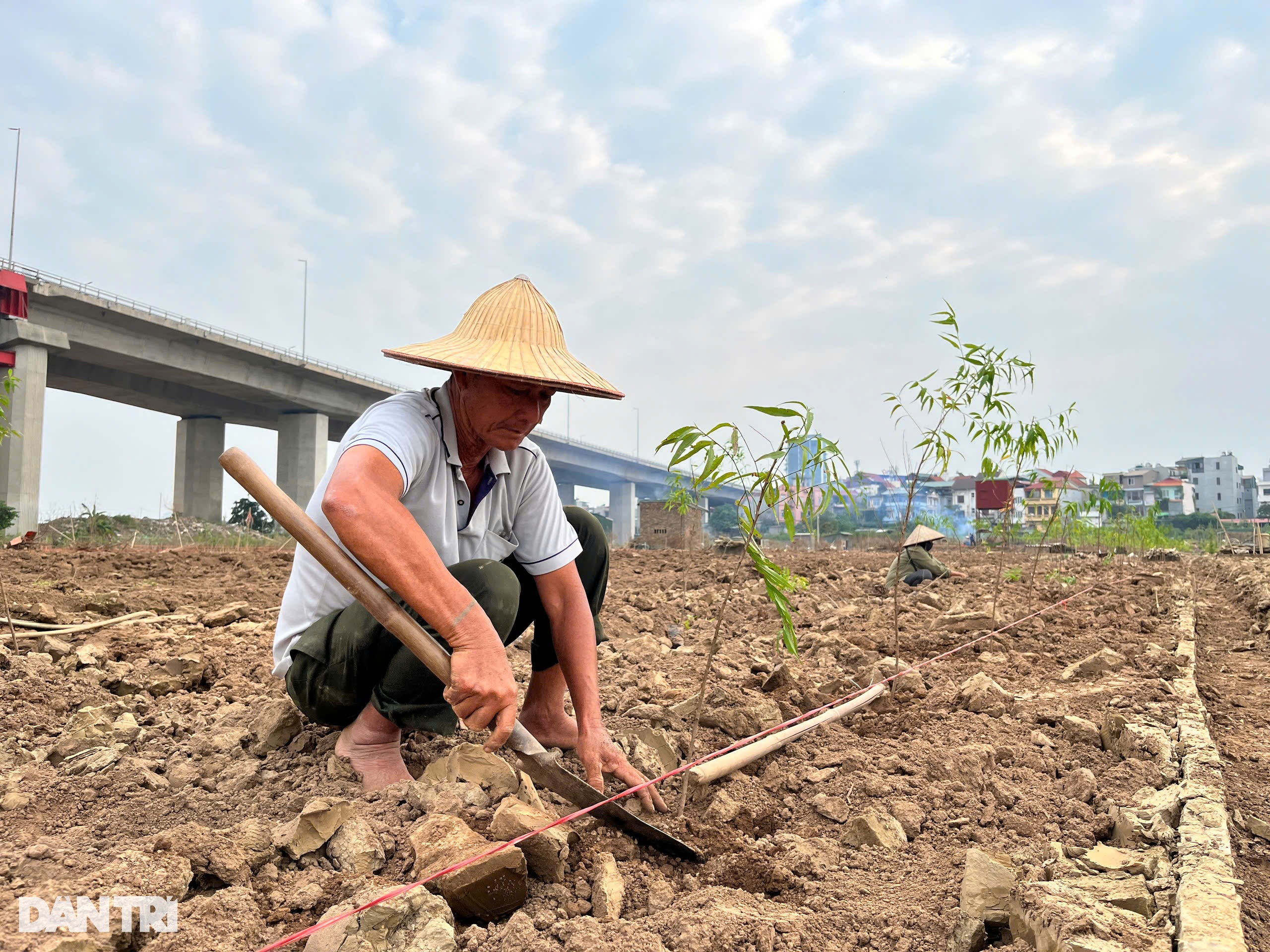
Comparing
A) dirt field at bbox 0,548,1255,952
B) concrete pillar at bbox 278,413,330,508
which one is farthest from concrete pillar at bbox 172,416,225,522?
dirt field at bbox 0,548,1255,952

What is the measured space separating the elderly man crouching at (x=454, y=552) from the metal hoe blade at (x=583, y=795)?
14 cm

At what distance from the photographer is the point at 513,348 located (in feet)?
6.10

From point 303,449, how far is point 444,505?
23933 mm

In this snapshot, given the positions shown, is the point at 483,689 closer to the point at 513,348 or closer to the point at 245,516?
the point at 513,348

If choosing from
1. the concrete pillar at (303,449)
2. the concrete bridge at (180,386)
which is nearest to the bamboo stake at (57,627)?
the concrete bridge at (180,386)

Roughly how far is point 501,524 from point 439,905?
1.03m

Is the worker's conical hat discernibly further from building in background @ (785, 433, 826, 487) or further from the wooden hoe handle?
the wooden hoe handle

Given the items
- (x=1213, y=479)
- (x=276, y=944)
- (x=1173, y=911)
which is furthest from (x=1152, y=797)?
(x=1213, y=479)

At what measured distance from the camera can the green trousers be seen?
1.83 metres

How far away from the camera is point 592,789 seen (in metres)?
1.73

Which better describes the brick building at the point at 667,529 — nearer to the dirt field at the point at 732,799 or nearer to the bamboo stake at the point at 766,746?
the dirt field at the point at 732,799

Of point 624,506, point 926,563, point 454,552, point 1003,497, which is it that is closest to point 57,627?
point 454,552

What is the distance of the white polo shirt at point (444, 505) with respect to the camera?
1787mm

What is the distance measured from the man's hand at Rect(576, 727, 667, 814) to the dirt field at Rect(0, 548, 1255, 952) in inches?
3.9
